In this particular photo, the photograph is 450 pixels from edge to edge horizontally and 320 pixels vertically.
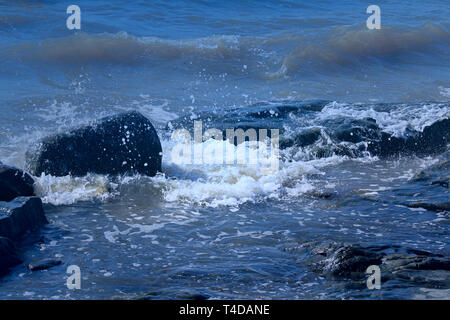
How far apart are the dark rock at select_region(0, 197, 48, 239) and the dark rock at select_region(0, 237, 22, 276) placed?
0.25 metres

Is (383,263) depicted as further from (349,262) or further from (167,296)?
(167,296)

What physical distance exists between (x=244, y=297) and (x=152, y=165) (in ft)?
11.2

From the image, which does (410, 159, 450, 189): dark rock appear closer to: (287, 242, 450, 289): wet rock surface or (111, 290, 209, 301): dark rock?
(287, 242, 450, 289): wet rock surface

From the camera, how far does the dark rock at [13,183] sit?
645cm

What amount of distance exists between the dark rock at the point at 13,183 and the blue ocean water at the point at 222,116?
0.18m

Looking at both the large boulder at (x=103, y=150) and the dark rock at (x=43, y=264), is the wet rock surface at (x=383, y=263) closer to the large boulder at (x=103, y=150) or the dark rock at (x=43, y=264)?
the dark rock at (x=43, y=264)

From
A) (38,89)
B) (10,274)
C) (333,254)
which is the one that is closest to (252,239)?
(333,254)

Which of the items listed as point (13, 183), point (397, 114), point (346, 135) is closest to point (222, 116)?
point (346, 135)

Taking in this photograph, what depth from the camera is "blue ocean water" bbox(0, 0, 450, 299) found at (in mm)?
5094

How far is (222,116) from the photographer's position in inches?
393

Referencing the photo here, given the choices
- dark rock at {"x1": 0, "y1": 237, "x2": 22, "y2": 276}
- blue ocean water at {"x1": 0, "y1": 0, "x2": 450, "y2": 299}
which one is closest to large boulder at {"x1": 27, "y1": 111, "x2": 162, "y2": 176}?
blue ocean water at {"x1": 0, "y1": 0, "x2": 450, "y2": 299}

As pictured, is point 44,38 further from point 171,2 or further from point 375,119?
point 375,119

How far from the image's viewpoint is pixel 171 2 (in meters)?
18.9

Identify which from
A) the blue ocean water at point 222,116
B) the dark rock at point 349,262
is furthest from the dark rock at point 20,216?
the dark rock at point 349,262
